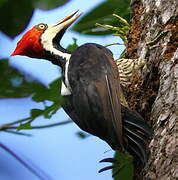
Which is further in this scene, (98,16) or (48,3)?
(98,16)

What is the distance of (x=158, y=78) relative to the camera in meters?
2.41

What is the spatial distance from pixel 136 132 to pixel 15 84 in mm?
1990

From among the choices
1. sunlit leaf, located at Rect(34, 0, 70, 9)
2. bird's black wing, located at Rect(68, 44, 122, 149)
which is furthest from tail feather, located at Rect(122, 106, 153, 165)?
sunlit leaf, located at Rect(34, 0, 70, 9)

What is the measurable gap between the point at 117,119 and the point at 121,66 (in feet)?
2.94

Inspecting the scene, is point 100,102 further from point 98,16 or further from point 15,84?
point 15,84

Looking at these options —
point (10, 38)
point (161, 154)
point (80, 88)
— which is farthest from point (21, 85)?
point (80, 88)

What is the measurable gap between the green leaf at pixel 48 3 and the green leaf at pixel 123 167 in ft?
6.12

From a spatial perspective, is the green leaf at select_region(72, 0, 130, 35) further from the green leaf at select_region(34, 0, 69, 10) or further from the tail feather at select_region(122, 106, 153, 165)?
the green leaf at select_region(34, 0, 69, 10)

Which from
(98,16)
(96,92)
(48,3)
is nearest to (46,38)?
(96,92)

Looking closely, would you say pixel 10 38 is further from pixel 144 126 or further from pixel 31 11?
pixel 144 126

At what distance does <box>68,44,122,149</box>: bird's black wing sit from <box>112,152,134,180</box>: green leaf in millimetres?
139

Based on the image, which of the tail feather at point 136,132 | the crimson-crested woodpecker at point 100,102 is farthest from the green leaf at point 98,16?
the tail feather at point 136,132

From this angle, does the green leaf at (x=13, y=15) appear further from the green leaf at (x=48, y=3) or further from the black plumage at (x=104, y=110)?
the black plumage at (x=104, y=110)

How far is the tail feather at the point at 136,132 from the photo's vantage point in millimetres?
2207
